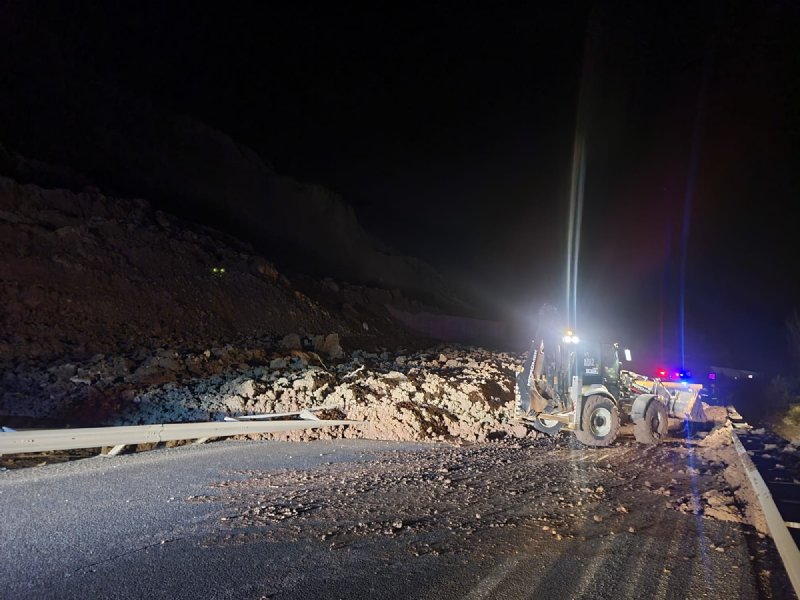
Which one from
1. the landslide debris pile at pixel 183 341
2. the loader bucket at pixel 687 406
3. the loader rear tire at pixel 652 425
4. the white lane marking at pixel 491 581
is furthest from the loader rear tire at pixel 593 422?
the white lane marking at pixel 491 581

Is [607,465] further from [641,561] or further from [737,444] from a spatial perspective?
[641,561]

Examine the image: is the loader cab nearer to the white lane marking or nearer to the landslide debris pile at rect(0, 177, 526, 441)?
the landslide debris pile at rect(0, 177, 526, 441)

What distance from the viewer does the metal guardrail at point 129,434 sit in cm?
733

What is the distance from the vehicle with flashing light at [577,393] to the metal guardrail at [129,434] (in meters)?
3.54

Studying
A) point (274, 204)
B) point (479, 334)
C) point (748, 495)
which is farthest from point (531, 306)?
point (748, 495)

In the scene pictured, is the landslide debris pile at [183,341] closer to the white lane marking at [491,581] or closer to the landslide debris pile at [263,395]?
the landslide debris pile at [263,395]

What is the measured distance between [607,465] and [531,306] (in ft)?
139

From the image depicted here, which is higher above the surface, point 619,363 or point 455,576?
point 619,363

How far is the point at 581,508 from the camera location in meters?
6.64

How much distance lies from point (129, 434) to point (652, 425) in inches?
374

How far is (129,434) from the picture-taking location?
8.53m

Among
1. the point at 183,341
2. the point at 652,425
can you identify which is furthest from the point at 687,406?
the point at 183,341

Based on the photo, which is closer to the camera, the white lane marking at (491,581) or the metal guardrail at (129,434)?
the white lane marking at (491,581)

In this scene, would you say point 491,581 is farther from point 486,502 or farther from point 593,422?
point 593,422
